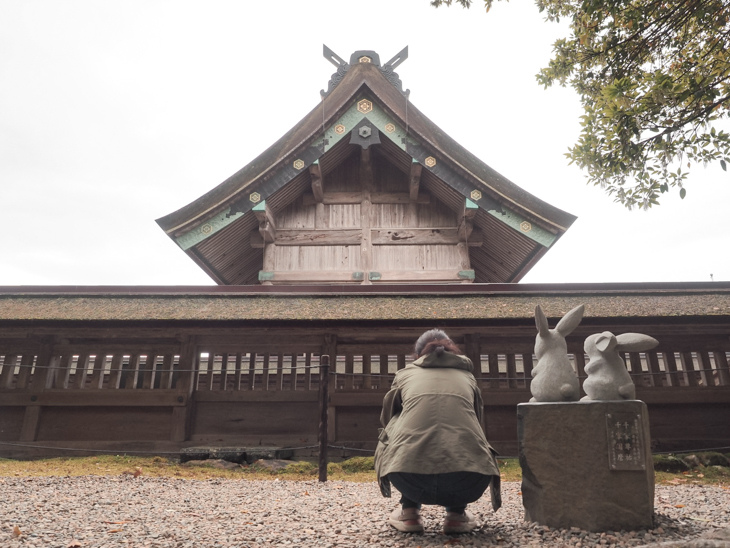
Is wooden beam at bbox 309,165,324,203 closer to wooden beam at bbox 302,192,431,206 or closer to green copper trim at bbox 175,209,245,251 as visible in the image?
wooden beam at bbox 302,192,431,206

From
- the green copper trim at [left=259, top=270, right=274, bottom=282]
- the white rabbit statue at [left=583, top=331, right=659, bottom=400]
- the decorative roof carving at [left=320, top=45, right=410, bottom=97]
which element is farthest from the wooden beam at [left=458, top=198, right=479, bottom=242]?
the white rabbit statue at [left=583, top=331, right=659, bottom=400]

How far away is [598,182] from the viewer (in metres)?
5.85

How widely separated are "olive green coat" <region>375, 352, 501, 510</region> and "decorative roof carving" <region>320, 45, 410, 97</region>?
8.92 m

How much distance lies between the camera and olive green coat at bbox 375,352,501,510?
312 centimetres

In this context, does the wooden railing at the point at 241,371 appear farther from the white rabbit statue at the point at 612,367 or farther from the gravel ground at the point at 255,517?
the white rabbit statue at the point at 612,367

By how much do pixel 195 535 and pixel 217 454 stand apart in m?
3.58

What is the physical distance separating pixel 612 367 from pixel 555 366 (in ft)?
1.32

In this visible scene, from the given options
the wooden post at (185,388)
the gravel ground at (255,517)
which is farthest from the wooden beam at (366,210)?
the gravel ground at (255,517)

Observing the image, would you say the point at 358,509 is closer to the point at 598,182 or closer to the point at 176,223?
the point at 598,182

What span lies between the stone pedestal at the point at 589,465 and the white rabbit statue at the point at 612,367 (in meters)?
0.13

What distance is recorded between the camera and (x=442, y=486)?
3.21 metres

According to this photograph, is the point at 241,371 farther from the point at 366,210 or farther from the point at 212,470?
the point at 366,210

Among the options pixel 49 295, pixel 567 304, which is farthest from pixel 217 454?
pixel 567 304

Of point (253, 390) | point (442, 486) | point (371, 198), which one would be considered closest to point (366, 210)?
point (371, 198)
